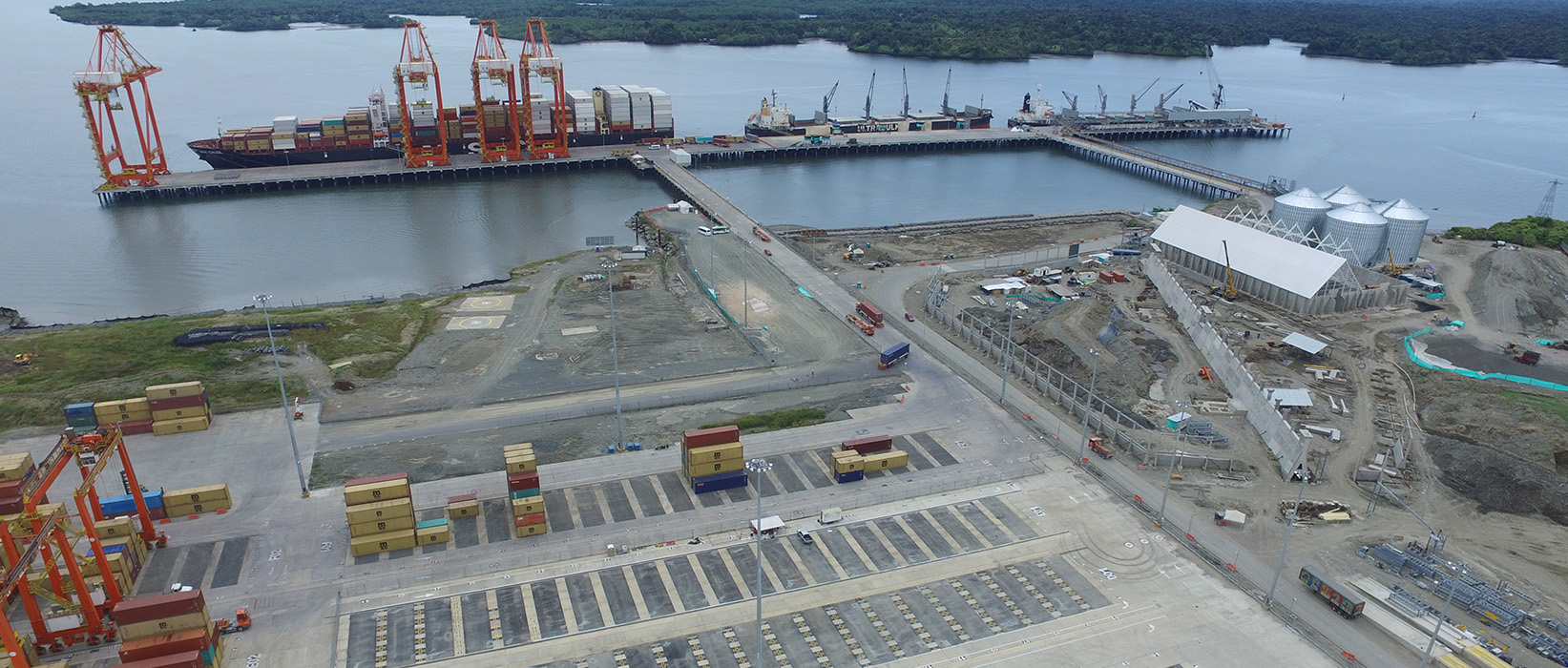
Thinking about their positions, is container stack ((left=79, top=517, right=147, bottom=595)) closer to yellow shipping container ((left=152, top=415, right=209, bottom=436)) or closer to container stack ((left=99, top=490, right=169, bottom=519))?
container stack ((left=99, top=490, right=169, bottom=519))

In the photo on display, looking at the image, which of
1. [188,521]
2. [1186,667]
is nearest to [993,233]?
[1186,667]

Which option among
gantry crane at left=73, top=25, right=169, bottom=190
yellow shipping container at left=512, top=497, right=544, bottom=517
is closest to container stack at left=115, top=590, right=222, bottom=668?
yellow shipping container at left=512, top=497, right=544, bottom=517

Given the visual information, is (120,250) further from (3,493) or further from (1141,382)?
(1141,382)

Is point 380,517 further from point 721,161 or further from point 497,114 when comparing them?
point 721,161

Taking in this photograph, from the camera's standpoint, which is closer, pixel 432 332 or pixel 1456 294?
pixel 432 332

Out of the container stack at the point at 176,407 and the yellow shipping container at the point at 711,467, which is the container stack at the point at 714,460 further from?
the container stack at the point at 176,407

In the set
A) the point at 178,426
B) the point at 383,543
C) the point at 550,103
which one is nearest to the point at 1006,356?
the point at 383,543
